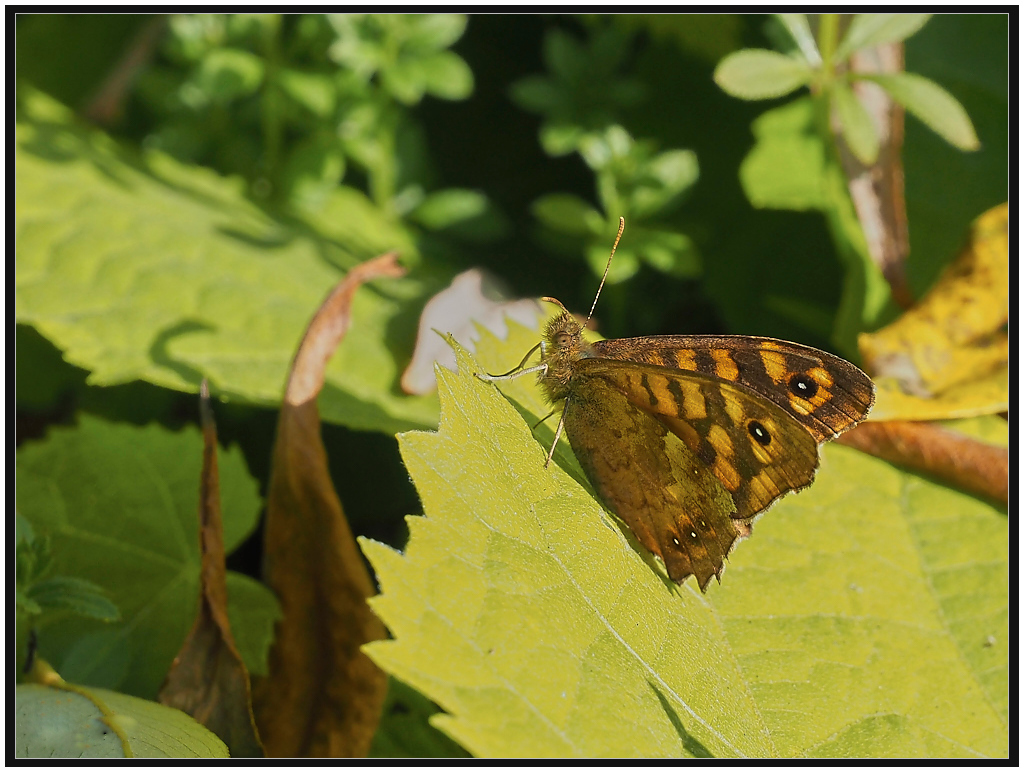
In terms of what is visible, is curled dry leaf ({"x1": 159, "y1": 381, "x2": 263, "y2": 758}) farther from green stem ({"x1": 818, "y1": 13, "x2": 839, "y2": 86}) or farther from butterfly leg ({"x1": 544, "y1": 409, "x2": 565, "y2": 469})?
green stem ({"x1": 818, "y1": 13, "x2": 839, "y2": 86})

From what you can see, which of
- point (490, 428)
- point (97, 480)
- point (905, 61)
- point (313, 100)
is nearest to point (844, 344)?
point (905, 61)

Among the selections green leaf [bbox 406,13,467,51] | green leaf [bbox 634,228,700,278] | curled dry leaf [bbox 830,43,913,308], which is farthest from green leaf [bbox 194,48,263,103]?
curled dry leaf [bbox 830,43,913,308]

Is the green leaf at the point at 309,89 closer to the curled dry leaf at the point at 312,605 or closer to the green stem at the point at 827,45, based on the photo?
the curled dry leaf at the point at 312,605

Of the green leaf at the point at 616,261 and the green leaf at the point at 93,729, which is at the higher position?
the green leaf at the point at 616,261

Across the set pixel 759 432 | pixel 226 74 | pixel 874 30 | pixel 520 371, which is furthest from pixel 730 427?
pixel 226 74

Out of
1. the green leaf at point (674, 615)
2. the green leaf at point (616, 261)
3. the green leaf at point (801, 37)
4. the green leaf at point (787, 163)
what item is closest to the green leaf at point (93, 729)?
the green leaf at point (674, 615)

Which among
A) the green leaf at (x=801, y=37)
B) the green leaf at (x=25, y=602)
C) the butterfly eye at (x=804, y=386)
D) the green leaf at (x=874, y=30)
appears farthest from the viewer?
the green leaf at (x=801, y=37)
